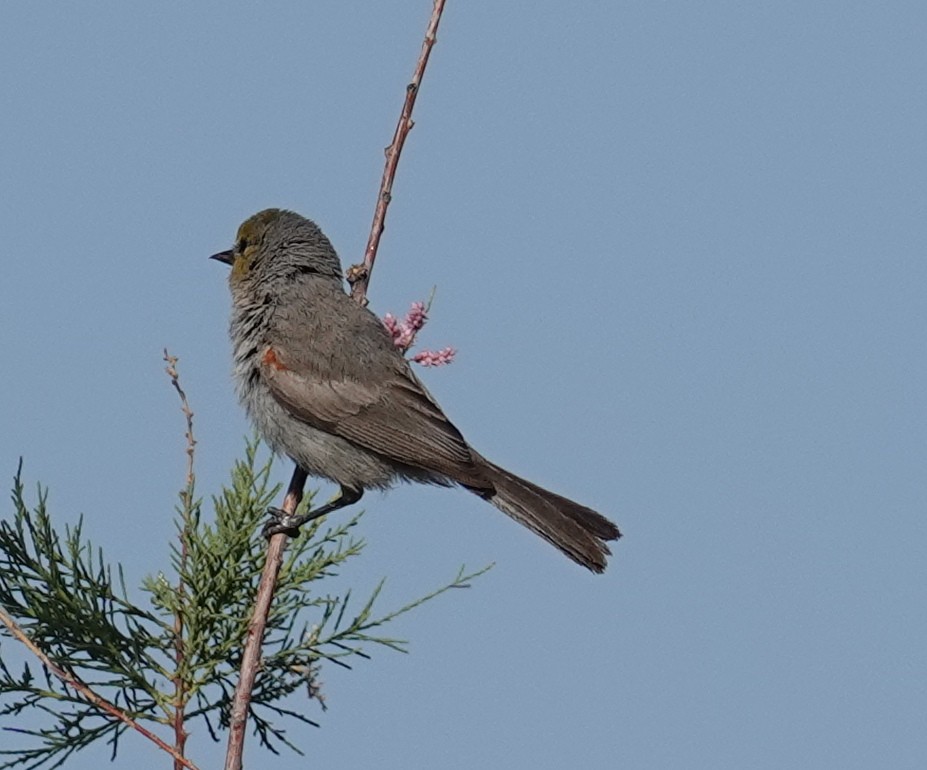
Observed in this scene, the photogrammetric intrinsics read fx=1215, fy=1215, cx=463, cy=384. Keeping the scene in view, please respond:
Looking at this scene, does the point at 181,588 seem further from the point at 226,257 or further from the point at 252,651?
the point at 226,257

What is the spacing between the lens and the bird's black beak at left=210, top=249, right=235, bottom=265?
6.43 metres

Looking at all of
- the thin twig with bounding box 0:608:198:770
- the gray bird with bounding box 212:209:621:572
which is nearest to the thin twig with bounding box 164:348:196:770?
the thin twig with bounding box 0:608:198:770

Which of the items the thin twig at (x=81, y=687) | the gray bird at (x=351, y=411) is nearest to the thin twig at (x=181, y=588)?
the thin twig at (x=81, y=687)

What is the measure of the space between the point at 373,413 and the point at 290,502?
75cm

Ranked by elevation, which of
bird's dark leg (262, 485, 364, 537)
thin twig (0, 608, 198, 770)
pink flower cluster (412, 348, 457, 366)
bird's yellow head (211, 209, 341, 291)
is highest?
bird's yellow head (211, 209, 341, 291)

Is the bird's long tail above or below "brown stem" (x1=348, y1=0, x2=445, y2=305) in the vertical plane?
below

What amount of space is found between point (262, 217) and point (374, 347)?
1.16 m

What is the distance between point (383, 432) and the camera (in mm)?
5711

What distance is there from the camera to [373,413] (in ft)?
18.7

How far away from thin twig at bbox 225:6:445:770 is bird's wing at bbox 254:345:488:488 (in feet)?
1.01

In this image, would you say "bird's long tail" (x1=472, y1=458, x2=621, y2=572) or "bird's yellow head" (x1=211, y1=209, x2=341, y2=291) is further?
"bird's yellow head" (x1=211, y1=209, x2=341, y2=291)

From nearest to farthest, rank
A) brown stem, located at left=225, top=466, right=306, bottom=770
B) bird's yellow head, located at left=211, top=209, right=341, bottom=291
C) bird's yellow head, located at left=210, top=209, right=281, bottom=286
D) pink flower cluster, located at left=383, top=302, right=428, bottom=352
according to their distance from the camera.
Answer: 1. brown stem, located at left=225, top=466, right=306, bottom=770
2. pink flower cluster, located at left=383, top=302, right=428, bottom=352
3. bird's yellow head, located at left=211, top=209, right=341, bottom=291
4. bird's yellow head, located at left=210, top=209, right=281, bottom=286

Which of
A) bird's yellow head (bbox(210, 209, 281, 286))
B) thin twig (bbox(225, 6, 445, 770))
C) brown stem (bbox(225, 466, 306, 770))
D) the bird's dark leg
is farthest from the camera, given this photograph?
bird's yellow head (bbox(210, 209, 281, 286))

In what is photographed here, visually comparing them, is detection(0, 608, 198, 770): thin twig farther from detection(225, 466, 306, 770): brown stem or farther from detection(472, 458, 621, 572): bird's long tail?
detection(472, 458, 621, 572): bird's long tail
